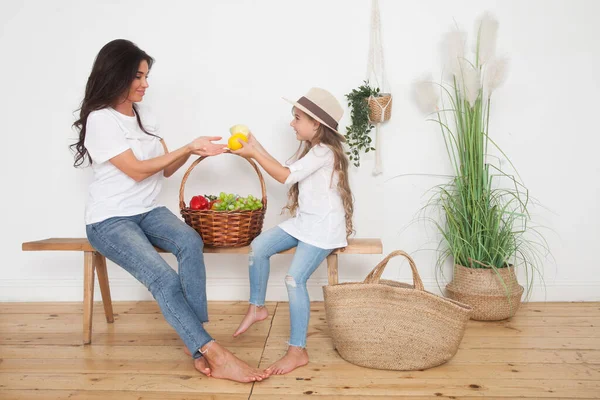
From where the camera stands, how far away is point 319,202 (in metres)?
2.47

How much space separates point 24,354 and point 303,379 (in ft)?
4.18

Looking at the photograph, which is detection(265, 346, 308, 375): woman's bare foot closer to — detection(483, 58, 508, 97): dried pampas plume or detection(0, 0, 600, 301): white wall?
detection(0, 0, 600, 301): white wall

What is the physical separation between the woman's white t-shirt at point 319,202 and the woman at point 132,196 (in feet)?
1.31

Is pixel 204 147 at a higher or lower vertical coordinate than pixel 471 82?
lower

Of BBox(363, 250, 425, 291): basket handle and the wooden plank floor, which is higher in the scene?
BBox(363, 250, 425, 291): basket handle

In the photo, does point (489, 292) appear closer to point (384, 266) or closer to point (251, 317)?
point (384, 266)

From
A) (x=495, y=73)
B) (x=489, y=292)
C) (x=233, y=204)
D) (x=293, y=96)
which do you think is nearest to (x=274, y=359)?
(x=233, y=204)

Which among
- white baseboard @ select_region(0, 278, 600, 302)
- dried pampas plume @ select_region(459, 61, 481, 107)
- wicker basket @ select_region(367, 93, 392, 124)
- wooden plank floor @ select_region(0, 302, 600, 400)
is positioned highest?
dried pampas plume @ select_region(459, 61, 481, 107)

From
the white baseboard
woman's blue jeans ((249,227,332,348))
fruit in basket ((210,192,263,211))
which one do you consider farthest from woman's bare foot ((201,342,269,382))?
the white baseboard

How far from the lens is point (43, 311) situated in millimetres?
3096

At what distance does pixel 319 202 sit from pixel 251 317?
0.63m

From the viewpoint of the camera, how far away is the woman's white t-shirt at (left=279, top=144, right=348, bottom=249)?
96.0 inches

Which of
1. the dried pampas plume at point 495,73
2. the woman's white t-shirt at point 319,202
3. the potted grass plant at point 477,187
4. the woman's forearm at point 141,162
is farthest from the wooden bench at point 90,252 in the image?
the dried pampas plume at point 495,73

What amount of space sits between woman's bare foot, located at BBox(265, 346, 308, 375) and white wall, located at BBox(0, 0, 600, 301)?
965mm
